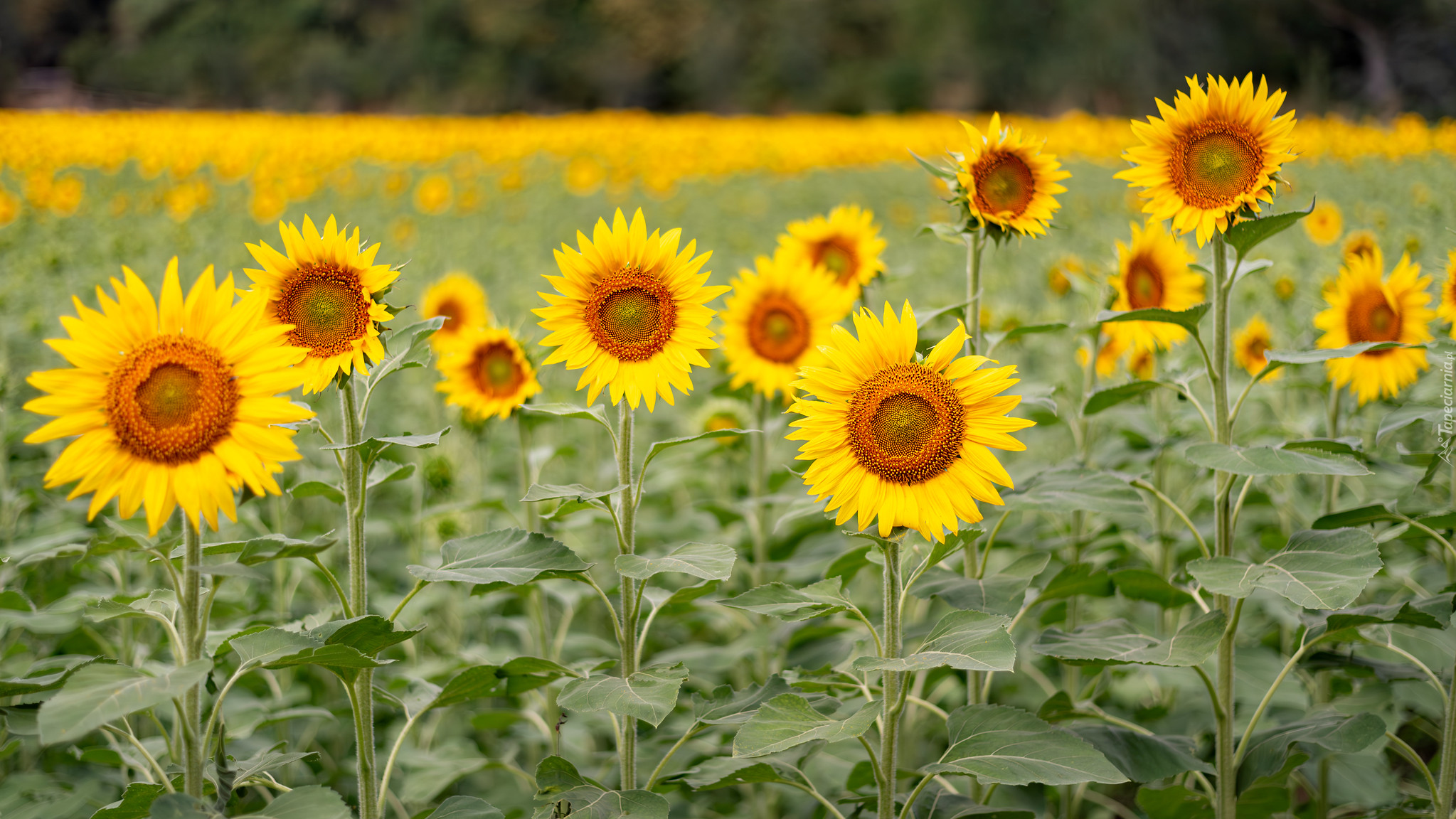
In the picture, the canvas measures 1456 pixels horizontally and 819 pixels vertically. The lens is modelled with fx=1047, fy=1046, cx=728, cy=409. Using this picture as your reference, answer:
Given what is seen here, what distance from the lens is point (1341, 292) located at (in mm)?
2297

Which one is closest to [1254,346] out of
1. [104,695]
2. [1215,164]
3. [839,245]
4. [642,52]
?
[839,245]

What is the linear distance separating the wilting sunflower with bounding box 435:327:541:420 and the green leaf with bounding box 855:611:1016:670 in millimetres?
1174

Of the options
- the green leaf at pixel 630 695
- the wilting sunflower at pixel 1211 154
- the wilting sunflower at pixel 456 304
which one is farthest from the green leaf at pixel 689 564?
the wilting sunflower at pixel 456 304

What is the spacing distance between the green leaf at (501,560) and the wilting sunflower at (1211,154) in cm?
109

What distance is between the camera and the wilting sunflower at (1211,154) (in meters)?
1.73

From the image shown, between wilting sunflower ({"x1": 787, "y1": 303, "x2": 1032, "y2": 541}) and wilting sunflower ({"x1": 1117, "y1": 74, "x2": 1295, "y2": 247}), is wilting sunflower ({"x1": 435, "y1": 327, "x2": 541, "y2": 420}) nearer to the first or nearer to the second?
wilting sunflower ({"x1": 787, "y1": 303, "x2": 1032, "y2": 541})

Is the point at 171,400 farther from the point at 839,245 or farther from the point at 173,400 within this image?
the point at 839,245

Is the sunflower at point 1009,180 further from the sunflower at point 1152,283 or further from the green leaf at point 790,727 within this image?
the green leaf at point 790,727

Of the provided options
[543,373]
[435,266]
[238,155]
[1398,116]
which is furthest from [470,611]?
[238,155]

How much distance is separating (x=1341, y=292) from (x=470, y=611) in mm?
2357

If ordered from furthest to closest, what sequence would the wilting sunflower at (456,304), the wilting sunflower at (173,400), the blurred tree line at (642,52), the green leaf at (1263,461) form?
the blurred tree line at (642,52)
the wilting sunflower at (456,304)
the green leaf at (1263,461)
the wilting sunflower at (173,400)

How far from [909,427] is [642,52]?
82.6 feet

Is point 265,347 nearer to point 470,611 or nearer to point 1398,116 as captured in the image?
point 470,611

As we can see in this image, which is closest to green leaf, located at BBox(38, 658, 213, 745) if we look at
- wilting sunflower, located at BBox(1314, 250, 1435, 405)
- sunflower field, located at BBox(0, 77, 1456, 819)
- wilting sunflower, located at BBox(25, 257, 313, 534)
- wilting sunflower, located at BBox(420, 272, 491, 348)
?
sunflower field, located at BBox(0, 77, 1456, 819)
